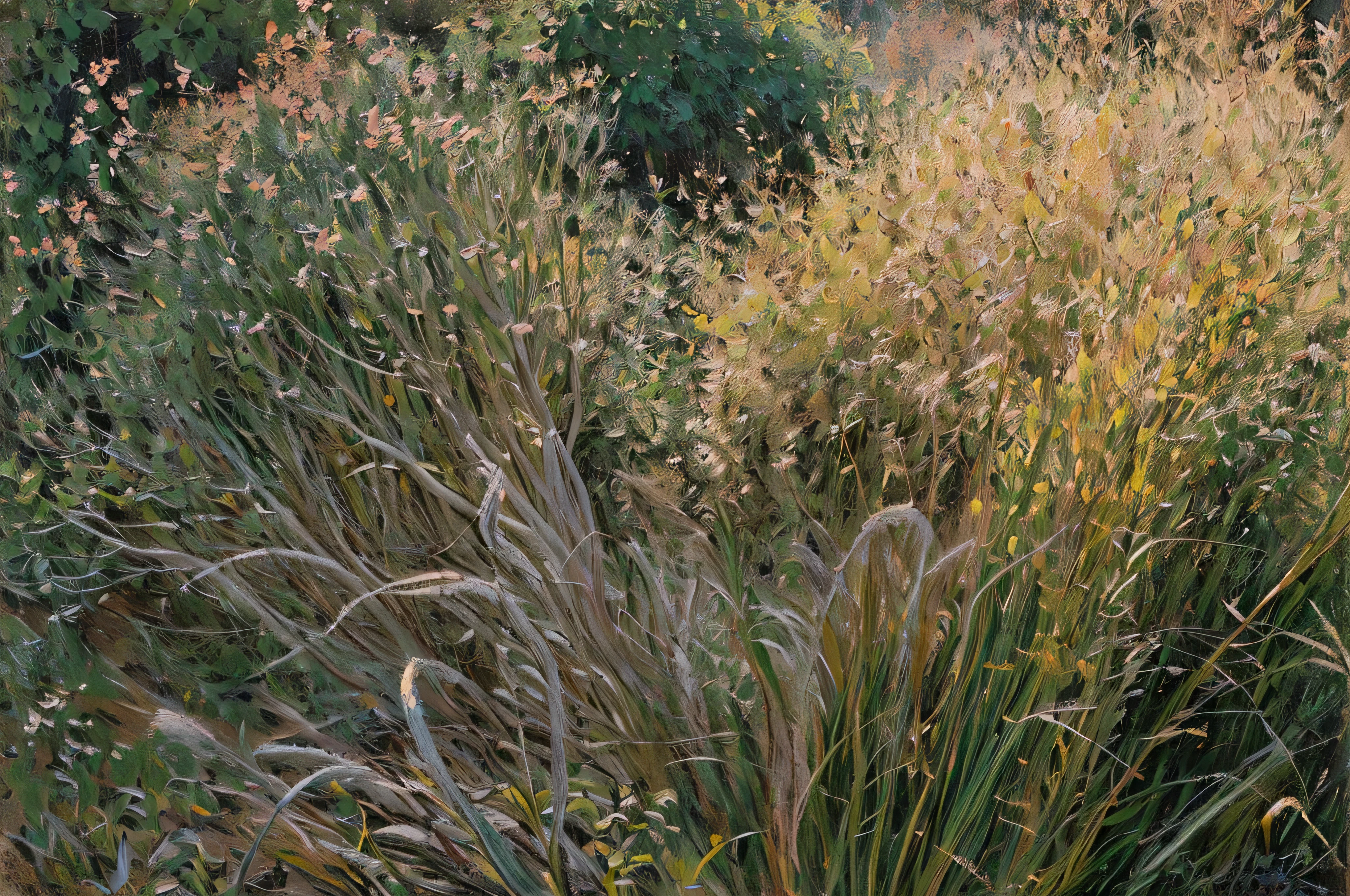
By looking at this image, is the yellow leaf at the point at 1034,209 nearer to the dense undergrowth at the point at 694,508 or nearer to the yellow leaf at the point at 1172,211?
the dense undergrowth at the point at 694,508

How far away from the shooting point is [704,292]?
2.91 meters

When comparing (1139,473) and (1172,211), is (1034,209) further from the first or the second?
(1139,473)

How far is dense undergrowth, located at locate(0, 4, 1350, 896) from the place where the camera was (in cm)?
163

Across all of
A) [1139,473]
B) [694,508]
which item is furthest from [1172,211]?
[694,508]

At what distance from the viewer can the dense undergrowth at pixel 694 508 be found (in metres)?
1.63

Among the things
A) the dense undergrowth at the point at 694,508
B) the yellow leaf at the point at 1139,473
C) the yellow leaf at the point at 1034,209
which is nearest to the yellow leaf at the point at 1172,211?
the dense undergrowth at the point at 694,508

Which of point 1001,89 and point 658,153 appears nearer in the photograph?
point 1001,89

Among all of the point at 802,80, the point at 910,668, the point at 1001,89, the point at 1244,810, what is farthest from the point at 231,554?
the point at 802,80

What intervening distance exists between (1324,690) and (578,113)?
224 cm

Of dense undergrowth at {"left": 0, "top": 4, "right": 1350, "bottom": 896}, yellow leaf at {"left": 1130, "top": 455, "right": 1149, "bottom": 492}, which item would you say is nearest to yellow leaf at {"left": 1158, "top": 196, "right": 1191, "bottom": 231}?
dense undergrowth at {"left": 0, "top": 4, "right": 1350, "bottom": 896}

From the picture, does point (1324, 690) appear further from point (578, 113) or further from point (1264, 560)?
point (578, 113)

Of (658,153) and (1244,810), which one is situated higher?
(658,153)

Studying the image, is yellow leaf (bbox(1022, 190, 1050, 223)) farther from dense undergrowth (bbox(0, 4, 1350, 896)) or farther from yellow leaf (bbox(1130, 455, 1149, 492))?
yellow leaf (bbox(1130, 455, 1149, 492))

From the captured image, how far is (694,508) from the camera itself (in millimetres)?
2400
